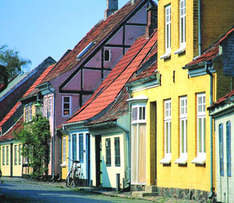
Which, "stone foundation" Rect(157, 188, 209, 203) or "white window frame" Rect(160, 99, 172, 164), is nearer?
"stone foundation" Rect(157, 188, 209, 203)

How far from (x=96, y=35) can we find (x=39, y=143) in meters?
7.27

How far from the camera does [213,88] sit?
72.0 ft

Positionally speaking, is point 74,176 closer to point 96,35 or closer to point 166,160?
point 166,160

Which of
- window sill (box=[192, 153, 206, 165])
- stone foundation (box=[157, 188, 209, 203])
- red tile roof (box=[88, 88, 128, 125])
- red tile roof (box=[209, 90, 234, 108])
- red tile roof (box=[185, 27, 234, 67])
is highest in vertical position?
red tile roof (box=[185, 27, 234, 67])

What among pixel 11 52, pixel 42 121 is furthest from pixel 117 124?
pixel 11 52

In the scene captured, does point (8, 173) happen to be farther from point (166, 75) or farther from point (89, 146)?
point (166, 75)

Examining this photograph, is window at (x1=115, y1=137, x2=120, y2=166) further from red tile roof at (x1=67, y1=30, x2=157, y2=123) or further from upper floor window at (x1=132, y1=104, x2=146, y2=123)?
red tile roof at (x1=67, y1=30, x2=157, y2=123)

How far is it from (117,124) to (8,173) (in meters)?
32.2

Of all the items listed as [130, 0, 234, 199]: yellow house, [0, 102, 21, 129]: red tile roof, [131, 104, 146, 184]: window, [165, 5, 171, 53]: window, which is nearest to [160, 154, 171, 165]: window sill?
[130, 0, 234, 199]: yellow house

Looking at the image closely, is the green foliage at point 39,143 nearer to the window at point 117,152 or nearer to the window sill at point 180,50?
the window at point 117,152

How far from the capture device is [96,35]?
4588cm

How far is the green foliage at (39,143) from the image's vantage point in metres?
46.2

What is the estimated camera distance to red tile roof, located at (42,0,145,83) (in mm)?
42969

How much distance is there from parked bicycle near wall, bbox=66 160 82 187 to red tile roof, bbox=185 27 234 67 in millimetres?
14349
